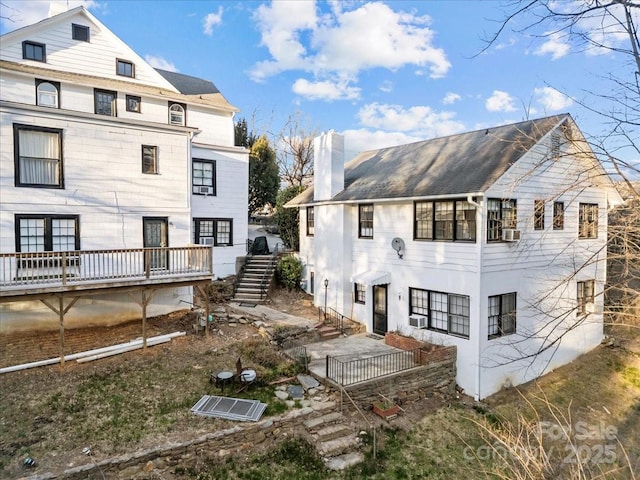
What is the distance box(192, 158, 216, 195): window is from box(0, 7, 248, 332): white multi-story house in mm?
48

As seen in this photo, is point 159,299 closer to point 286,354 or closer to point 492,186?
point 286,354

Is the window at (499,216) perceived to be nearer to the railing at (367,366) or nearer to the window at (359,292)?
the railing at (367,366)

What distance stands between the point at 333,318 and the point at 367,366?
4269 mm

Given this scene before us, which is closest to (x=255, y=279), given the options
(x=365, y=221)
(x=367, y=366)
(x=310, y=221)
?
(x=310, y=221)

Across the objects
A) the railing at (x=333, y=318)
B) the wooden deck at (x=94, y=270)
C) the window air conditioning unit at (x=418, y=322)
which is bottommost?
the railing at (x=333, y=318)


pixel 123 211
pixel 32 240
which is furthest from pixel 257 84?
pixel 32 240

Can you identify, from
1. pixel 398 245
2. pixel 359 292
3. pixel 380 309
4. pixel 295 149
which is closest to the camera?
pixel 398 245

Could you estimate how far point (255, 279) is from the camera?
58.3 feet

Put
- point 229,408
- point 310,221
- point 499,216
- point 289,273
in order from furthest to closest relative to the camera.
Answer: point 310,221, point 289,273, point 499,216, point 229,408

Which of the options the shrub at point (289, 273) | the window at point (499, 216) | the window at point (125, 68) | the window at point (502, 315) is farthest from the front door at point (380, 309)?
the window at point (125, 68)

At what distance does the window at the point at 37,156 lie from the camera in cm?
1152

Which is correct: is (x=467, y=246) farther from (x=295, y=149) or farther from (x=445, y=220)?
(x=295, y=149)

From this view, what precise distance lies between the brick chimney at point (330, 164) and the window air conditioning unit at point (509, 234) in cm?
721

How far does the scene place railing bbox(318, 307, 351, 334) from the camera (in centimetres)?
1465
